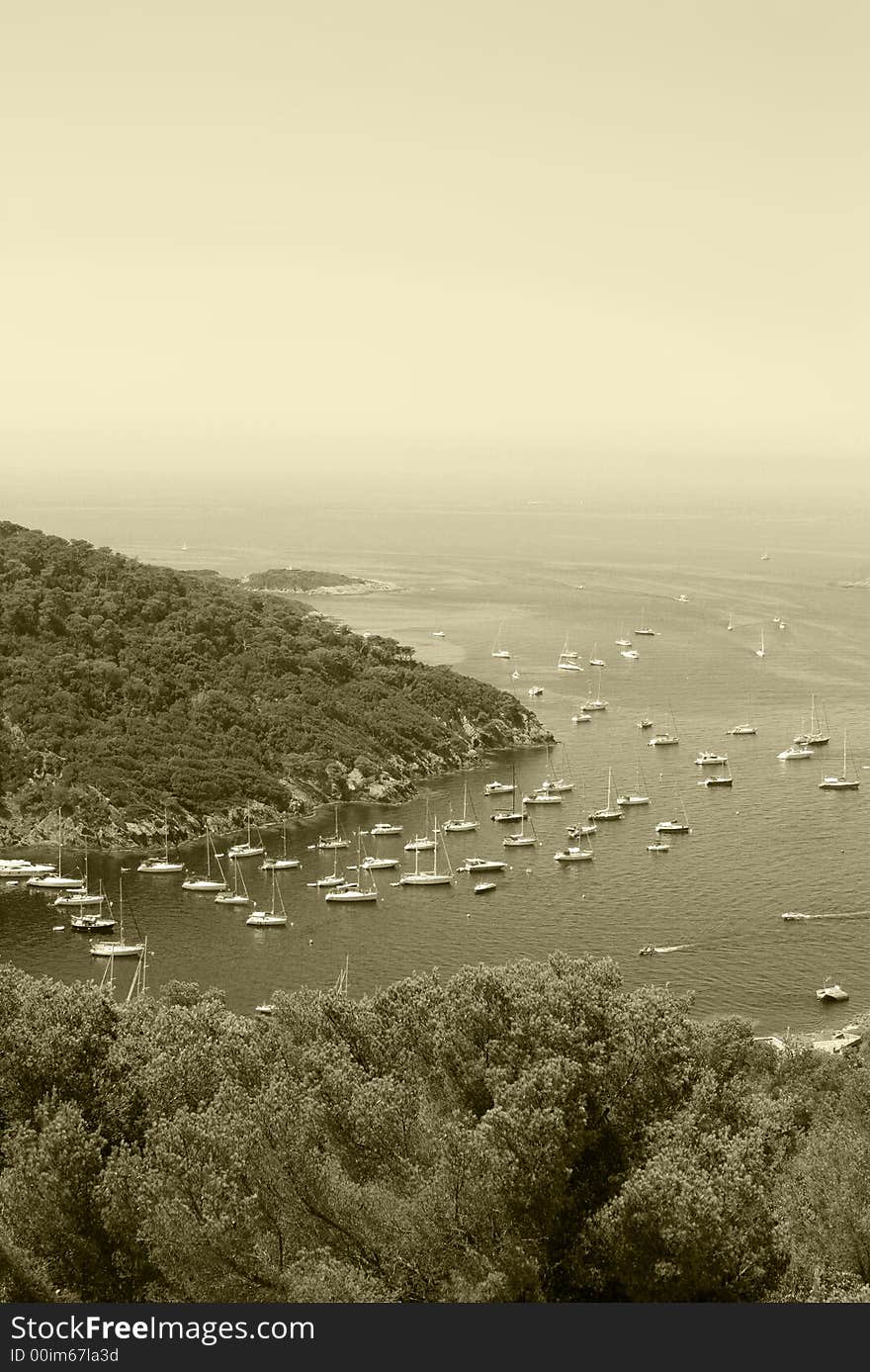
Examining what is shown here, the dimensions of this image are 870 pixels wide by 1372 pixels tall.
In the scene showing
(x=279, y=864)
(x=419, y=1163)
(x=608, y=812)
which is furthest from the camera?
(x=608, y=812)

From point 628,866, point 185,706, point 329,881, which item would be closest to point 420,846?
point 329,881

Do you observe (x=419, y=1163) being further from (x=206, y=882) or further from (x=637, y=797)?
(x=637, y=797)

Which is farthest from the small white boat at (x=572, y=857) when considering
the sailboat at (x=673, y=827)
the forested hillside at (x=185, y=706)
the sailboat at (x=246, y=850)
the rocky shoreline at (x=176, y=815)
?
the forested hillside at (x=185, y=706)

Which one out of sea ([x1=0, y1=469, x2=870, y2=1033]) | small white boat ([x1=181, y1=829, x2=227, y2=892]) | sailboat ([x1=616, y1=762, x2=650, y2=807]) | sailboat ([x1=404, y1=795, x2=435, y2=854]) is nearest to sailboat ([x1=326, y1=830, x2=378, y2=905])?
sea ([x1=0, y1=469, x2=870, y2=1033])

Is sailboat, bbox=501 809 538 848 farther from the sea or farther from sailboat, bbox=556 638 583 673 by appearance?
sailboat, bbox=556 638 583 673

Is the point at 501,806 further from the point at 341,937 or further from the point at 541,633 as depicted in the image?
the point at 541,633
